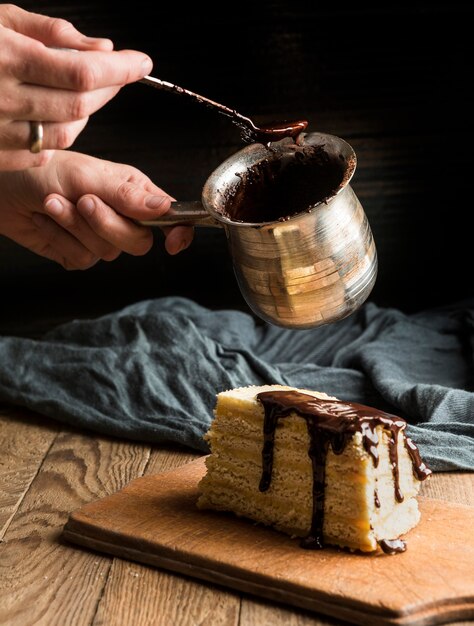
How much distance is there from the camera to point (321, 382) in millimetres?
2217

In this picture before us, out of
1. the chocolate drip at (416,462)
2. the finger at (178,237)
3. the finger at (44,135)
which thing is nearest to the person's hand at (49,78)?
the finger at (44,135)

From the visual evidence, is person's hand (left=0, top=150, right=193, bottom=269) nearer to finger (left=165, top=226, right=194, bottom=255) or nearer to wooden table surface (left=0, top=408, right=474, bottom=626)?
finger (left=165, top=226, right=194, bottom=255)

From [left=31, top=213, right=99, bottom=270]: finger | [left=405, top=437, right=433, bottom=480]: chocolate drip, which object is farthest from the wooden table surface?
[left=31, top=213, right=99, bottom=270]: finger

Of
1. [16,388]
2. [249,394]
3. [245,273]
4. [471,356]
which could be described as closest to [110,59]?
[245,273]

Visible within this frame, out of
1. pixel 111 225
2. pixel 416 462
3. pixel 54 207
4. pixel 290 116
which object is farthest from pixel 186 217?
pixel 290 116

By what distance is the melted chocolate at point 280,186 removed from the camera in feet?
5.40

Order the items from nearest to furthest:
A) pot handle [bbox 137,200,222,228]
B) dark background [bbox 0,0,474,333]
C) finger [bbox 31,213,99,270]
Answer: pot handle [bbox 137,200,222,228]
finger [bbox 31,213,99,270]
dark background [bbox 0,0,474,333]

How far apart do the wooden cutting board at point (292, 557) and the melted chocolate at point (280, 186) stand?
19.2 inches

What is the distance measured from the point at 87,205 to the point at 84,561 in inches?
26.1

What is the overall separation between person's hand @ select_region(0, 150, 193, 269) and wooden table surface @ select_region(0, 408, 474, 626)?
392 mm

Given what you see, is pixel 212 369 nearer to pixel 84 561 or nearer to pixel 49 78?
pixel 84 561

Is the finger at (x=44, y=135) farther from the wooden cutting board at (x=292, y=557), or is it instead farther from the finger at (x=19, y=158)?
the wooden cutting board at (x=292, y=557)

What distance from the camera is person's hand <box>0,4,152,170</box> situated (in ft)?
4.40

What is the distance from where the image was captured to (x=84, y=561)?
1487mm
